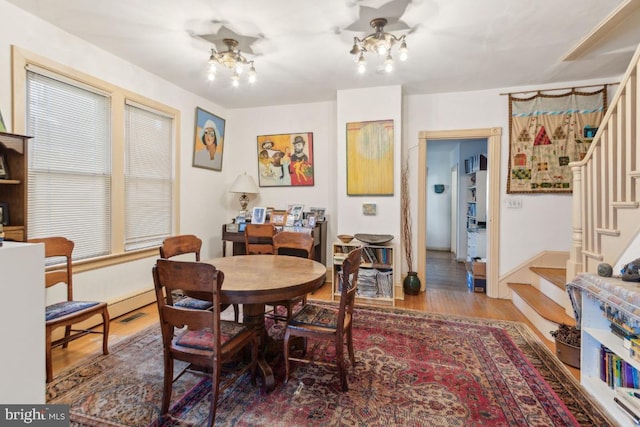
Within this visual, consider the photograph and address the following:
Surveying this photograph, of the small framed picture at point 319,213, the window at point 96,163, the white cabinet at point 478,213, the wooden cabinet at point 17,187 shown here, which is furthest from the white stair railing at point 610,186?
the window at point 96,163

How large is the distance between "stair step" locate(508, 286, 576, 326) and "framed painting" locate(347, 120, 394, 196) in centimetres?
184

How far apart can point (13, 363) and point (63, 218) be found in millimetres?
2052

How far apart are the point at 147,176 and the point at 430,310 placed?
3.55 m

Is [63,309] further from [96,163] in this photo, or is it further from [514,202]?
[514,202]

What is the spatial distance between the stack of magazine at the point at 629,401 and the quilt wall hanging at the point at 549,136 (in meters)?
2.51

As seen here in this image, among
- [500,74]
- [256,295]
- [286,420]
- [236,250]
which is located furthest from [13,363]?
[500,74]

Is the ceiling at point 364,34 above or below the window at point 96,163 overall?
above

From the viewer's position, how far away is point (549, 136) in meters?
3.55

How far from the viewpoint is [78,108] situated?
2.67 m

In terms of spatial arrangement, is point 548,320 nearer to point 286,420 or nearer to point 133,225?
point 286,420

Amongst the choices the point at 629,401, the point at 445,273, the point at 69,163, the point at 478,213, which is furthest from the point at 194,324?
the point at 478,213

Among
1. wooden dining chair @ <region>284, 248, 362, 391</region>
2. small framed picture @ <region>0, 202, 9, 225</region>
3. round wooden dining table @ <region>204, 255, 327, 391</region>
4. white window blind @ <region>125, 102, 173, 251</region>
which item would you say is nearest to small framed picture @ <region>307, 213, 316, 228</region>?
round wooden dining table @ <region>204, 255, 327, 391</region>

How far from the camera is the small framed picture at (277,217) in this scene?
4.16 meters

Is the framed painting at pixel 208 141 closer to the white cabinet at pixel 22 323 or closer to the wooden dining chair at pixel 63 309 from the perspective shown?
the wooden dining chair at pixel 63 309
